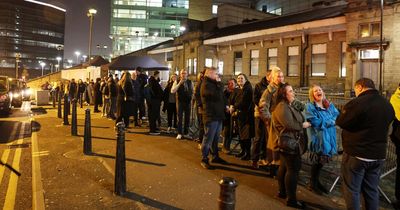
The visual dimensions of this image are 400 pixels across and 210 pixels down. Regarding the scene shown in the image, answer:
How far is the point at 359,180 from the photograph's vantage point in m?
4.75

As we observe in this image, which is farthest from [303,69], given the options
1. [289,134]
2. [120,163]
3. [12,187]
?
[12,187]

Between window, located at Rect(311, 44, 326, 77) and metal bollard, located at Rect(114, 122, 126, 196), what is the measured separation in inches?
801

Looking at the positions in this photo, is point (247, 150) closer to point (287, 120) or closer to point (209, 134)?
point (209, 134)

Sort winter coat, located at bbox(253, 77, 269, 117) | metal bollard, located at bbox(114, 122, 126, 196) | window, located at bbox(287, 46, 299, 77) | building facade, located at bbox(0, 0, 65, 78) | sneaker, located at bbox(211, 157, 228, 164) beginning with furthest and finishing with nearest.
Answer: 1. building facade, located at bbox(0, 0, 65, 78)
2. window, located at bbox(287, 46, 299, 77)
3. sneaker, located at bbox(211, 157, 228, 164)
4. winter coat, located at bbox(253, 77, 269, 117)
5. metal bollard, located at bbox(114, 122, 126, 196)

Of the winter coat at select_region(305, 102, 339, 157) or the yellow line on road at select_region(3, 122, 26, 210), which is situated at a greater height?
the winter coat at select_region(305, 102, 339, 157)

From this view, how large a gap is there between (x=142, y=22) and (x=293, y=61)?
5570cm

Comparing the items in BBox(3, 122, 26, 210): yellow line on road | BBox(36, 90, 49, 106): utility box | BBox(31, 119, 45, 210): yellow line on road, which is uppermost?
BBox(36, 90, 49, 106): utility box

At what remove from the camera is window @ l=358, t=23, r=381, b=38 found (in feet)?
65.4

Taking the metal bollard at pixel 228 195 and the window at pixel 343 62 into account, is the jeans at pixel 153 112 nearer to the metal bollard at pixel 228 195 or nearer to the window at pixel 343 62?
the metal bollard at pixel 228 195

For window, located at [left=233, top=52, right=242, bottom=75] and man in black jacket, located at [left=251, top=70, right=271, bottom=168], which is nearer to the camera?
man in black jacket, located at [left=251, top=70, right=271, bottom=168]

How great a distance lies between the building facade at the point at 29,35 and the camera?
12750cm

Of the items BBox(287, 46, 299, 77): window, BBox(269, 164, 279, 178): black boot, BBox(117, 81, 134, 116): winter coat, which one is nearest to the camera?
BBox(269, 164, 279, 178): black boot

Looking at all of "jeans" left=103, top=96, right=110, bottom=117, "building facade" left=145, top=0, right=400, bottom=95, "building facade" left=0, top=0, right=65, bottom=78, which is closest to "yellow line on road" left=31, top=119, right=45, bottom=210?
"jeans" left=103, top=96, right=110, bottom=117

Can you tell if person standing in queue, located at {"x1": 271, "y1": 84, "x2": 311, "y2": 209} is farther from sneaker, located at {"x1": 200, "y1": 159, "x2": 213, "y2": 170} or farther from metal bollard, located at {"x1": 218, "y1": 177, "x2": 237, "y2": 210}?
sneaker, located at {"x1": 200, "y1": 159, "x2": 213, "y2": 170}
